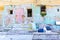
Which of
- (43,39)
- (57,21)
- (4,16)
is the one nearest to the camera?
(43,39)

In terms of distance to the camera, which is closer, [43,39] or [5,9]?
[43,39]

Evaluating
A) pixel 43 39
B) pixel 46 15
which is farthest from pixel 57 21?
pixel 43 39

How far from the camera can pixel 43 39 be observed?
7.44 metres

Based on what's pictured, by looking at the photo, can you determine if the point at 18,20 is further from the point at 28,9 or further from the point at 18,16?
the point at 28,9

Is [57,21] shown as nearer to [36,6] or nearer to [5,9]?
[36,6]

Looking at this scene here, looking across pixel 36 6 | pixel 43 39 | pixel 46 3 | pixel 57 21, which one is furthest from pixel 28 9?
pixel 43 39

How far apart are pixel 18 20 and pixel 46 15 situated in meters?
3.29

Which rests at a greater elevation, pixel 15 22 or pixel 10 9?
pixel 10 9

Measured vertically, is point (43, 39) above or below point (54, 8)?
below

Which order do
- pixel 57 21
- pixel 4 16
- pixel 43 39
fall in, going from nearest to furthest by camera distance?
pixel 43 39, pixel 57 21, pixel 4 16

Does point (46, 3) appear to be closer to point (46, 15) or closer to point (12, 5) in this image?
point (46, 15)

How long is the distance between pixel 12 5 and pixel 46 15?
13.5ft

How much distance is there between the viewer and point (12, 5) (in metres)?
19.5

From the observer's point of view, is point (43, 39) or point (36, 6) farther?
point (36, 6)
